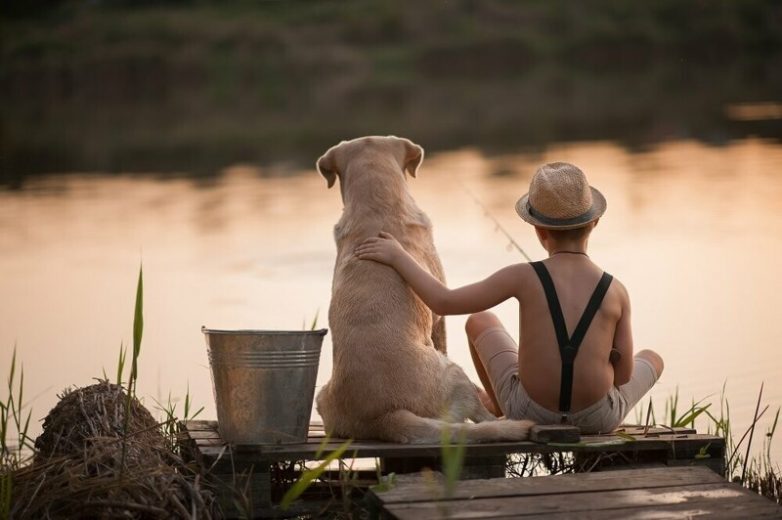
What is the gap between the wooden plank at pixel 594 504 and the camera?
13.9 feet

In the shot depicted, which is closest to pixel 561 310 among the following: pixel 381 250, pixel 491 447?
pixel 491 447

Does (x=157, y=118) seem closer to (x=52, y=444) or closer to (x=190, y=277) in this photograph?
(x=190, y=277)

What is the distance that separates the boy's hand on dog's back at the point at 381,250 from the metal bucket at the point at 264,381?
626 millimetres

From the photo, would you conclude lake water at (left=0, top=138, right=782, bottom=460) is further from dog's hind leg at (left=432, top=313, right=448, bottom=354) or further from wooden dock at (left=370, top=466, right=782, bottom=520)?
wooden dock at (left=370, top=466, right=782, bottom=520)

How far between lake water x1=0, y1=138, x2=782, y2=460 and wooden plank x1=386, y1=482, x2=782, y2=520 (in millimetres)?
2597

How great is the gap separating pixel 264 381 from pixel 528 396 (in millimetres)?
1094

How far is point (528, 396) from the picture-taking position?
5.34 meters

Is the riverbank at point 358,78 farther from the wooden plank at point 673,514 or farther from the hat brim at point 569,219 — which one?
the wooden plank at point 673,514

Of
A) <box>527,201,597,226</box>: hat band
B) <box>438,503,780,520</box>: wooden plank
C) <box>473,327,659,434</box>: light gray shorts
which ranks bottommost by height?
<box>438,503,780,520</box>: wooden plank

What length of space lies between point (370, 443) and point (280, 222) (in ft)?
34.2

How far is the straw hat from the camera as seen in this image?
5.26 m

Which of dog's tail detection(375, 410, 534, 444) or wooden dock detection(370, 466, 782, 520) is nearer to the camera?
wooden dock detection(370, 466, 782, 520)

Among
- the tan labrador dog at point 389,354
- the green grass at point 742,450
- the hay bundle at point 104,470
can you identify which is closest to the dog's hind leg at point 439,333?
the tan labrador dog at point 389,354

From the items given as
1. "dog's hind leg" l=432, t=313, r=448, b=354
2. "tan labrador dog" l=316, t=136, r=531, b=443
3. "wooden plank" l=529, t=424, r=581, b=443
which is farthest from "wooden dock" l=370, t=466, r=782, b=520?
"dog's hind leg" l=432, t=313, r=448, b=354
